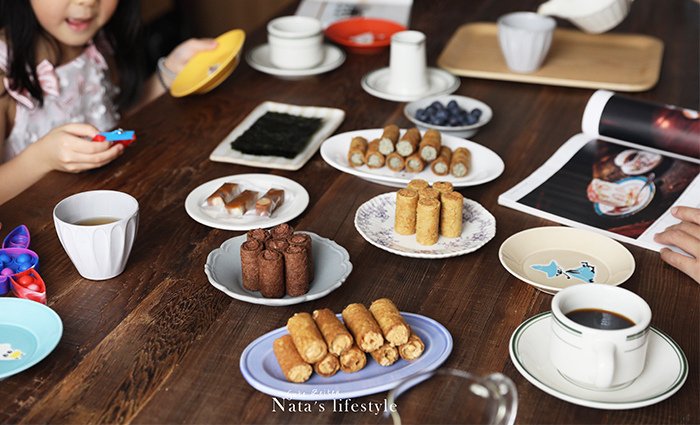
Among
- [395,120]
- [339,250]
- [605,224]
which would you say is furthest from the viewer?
[395,120]

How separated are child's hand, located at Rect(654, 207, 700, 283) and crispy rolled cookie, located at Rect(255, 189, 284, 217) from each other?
591 millimetres

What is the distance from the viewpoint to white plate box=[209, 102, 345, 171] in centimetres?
147

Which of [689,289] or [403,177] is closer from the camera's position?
[689,289]

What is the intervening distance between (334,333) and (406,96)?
36.5 inches

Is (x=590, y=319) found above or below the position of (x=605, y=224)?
above

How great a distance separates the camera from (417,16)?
228cm

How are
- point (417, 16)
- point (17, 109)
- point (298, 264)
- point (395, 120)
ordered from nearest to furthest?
point (298, 264)
point (395, 120)
point (17, 109)
point (417, 16)

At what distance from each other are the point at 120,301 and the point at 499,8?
164 cm

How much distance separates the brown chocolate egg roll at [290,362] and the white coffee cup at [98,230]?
0.30 m

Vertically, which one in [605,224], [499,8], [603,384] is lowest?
[499,8]

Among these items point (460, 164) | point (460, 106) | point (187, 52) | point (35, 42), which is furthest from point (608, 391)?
point (35, 42)

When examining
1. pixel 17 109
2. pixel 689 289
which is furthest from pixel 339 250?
pixel 17 109

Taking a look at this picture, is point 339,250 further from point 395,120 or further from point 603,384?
point 395,120

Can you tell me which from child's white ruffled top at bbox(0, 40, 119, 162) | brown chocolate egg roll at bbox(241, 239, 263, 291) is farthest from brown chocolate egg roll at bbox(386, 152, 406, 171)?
child's white ruffled top at bbox(0, 40, 119, 162)
